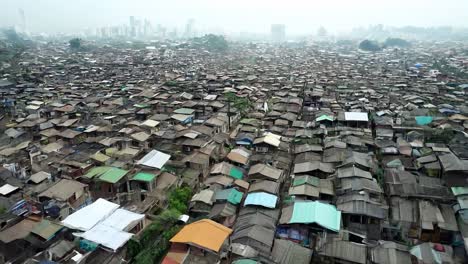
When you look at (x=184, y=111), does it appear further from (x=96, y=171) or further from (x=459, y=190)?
(x=459, y=190)

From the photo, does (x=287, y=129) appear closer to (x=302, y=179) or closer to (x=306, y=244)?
(x=302, y=179)

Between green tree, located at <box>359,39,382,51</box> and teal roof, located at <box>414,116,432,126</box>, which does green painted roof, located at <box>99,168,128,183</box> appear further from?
green tree, located at <box>359,39,382,51</box>

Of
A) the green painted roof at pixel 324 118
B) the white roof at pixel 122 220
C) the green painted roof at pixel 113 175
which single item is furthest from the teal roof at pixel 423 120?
the white roof at pixel 122 220

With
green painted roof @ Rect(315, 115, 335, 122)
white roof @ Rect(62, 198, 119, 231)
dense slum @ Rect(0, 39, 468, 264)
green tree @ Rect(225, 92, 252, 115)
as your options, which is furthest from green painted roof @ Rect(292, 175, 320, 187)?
green tree @ Rect(225, 92, 252, 115)

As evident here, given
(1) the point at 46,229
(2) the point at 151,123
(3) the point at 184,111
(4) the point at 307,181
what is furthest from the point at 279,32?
(1) the point at 46,229

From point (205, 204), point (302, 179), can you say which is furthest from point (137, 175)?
point (302, 179)
